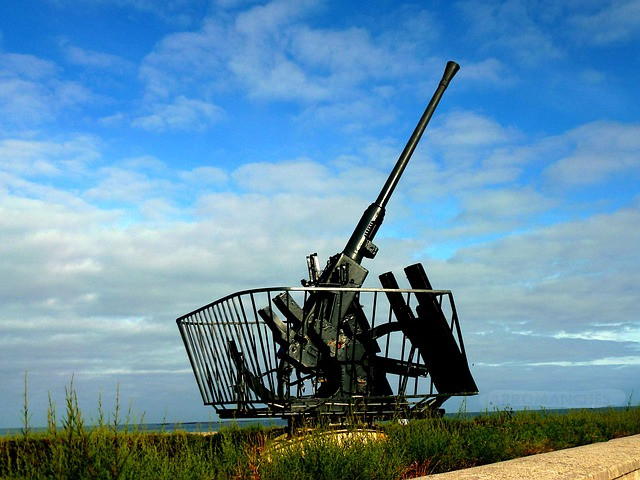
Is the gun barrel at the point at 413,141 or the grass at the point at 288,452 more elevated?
the gun barrel at the point at 413,141

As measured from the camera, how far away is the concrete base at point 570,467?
15.5 ft

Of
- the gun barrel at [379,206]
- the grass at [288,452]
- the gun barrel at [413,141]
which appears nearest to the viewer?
the grass at [288,452]

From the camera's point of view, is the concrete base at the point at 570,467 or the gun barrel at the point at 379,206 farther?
the gun barrel at the point at 379,206

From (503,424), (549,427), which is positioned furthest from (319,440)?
(549,427)

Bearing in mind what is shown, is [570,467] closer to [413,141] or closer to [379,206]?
[379,206]

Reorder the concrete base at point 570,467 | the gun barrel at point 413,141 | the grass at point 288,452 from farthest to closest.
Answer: the gun barrel at point 413,141 → the concrete base at point 570,467 → the grass at point 288,452

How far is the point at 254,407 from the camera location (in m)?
6.22

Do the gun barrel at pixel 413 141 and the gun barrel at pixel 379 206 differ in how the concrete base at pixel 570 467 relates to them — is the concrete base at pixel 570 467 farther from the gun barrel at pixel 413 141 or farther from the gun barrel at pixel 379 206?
the gun barrel at pixel 413 141

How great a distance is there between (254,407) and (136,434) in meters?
1.90

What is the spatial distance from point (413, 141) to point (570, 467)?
4672mm

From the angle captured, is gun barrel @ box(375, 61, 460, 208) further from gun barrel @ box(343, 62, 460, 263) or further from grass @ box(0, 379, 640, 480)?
grass @ box(0, 379, 640, 480)

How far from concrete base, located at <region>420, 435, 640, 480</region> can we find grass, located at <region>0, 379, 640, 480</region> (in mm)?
527

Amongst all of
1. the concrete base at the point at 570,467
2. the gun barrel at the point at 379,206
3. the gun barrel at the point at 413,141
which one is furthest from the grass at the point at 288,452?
the gun barrel at the point at 413,141

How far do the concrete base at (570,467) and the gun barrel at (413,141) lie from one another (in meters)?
3.45
